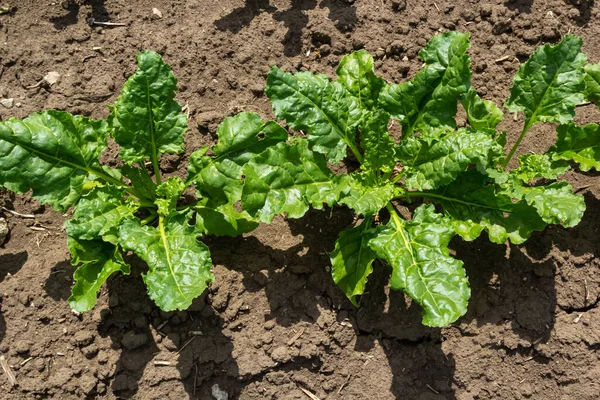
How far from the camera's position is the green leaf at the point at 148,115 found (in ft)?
13.7

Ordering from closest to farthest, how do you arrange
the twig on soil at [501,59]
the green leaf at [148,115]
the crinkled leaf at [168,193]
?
the green leaf at [148,115], the crinkled leaf at [168,193], the twig on soil at [501,59]

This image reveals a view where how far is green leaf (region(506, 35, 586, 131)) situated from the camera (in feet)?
14.1

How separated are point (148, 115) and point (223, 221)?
2.98 feet

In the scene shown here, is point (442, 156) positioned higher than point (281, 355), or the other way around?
point (442, 156)

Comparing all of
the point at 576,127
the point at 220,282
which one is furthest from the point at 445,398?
the point at 576,127

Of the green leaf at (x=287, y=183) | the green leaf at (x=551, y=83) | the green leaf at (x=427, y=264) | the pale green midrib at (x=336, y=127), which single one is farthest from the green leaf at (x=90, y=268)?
the green leaf at (x=551, y=83)

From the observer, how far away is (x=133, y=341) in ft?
14.6

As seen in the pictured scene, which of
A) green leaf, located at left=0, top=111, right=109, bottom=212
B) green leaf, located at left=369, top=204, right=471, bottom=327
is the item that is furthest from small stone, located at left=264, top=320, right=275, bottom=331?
green leaf, located at left=0, top=111, right=109, bottom=212

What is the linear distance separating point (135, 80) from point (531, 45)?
3221mm

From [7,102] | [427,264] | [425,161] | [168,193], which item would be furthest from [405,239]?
[7,102]

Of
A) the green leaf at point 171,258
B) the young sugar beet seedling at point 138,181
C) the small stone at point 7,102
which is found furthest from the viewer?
the small stone at point 7,102

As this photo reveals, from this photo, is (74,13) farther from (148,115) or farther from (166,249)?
(166,249)

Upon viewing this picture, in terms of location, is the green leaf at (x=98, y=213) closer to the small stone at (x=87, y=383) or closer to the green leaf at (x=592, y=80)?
the small stone at (x=87, y=383)

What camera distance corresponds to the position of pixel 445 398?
179 inches
